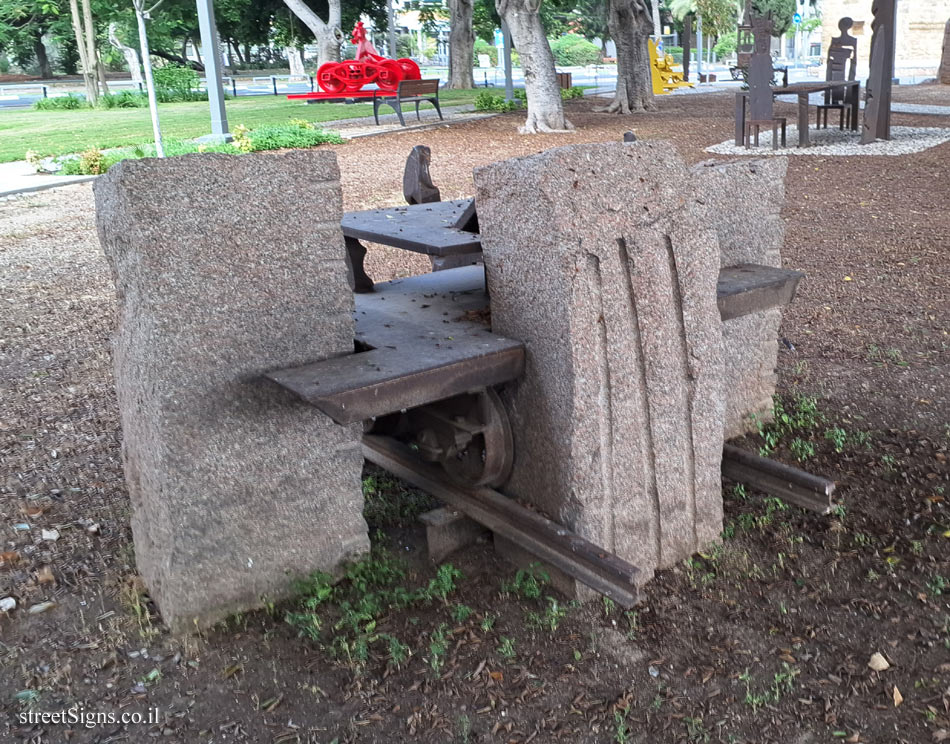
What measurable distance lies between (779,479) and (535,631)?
1048 mm

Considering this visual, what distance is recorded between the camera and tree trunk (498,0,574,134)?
1430 centimetres

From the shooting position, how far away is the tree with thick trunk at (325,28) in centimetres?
2514

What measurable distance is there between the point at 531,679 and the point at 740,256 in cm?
199

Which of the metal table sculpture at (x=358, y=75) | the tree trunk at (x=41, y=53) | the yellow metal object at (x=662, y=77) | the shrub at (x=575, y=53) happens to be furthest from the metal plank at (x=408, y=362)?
the shrub at (x=575, y=53)

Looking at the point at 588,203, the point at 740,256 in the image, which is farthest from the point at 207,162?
the point at 740,256

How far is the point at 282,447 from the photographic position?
2.84 m

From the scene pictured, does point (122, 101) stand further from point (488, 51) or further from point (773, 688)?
point (488, 51)

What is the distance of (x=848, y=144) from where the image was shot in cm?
1248

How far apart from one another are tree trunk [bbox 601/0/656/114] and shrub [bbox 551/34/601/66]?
3616 cm

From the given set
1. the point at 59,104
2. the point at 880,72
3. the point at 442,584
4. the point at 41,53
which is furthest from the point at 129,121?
the point at 41,53

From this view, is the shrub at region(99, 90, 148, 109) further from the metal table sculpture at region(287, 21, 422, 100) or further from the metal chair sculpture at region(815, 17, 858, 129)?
the metal chair sculpture at region(815, 17, 858, 129)

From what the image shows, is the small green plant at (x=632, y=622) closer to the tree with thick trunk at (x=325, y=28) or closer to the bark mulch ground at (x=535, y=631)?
the bark mulch ground at (x=535, y=631)

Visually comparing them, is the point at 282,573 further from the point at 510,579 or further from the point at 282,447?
the point at 510,579

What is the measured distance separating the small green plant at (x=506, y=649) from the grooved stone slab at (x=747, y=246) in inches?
60.8
